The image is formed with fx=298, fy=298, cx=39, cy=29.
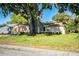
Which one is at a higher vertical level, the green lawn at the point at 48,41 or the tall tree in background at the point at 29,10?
the tall tree in background at the point at 29,10

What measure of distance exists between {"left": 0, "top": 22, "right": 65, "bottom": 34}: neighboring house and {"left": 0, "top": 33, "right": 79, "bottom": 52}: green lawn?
294mm

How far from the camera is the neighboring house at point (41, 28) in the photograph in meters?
12.0

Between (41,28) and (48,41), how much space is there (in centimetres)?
104

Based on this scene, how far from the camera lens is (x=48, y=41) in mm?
11281

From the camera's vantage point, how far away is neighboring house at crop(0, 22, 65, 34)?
12.0 m

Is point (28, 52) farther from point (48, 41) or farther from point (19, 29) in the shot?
point (19, 29)

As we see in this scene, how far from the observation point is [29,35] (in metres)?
12.1

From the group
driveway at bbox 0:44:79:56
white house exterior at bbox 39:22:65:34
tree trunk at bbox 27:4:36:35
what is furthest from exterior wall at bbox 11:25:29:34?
driveway at bbox 0:44:79:56

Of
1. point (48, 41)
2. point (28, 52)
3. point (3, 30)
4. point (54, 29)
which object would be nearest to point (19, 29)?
point (3, 30)

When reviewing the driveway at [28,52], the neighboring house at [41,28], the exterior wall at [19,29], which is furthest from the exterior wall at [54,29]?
the driveway at [28,52]

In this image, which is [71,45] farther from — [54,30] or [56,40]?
[54,30]

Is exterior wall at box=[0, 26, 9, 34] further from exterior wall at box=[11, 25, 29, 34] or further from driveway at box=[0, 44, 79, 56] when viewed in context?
driveway at box=[0, 44, 79, 56]

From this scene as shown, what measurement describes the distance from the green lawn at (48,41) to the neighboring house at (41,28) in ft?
0.96

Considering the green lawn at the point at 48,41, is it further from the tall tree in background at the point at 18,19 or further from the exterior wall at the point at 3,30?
the tall tree in background at the point at 18,19
